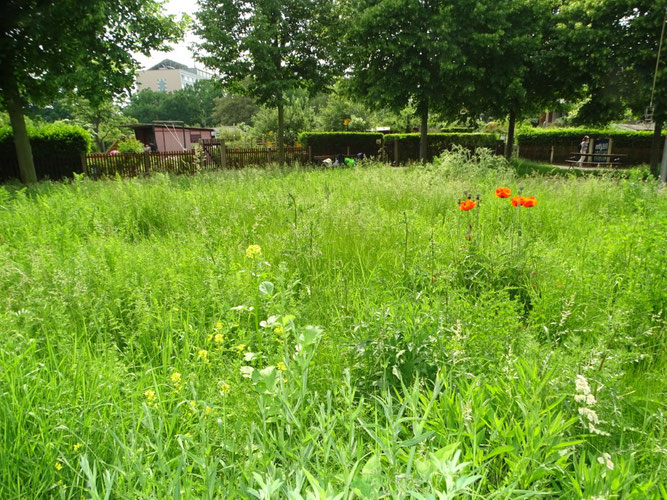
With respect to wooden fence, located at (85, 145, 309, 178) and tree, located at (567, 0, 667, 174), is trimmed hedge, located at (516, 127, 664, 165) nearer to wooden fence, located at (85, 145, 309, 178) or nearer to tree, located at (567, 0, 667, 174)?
tree, located at (567, 0, 667, 174)

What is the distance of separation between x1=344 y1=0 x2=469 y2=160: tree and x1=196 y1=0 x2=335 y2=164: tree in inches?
57.5

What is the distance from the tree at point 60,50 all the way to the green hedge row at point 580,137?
2561 cm

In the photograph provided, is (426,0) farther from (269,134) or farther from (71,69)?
(269,134)

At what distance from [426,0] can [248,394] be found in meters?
20.0

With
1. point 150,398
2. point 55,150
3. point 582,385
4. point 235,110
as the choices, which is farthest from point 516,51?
point 235,110

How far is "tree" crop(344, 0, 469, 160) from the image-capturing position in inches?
668

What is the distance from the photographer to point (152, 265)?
12.0 feet

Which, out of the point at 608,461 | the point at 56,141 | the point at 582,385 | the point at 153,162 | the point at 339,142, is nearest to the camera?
the point at 608,461

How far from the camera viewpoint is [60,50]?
1166 cm

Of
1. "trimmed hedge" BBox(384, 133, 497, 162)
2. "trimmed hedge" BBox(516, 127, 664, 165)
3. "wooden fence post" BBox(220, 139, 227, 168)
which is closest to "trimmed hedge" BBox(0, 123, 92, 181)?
"wooden fence post" BBox(220, 139, 227, 168)

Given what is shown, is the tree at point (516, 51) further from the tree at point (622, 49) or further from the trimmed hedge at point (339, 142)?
the trimmed hedge at point (339, 142)

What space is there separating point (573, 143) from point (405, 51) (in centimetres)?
1636

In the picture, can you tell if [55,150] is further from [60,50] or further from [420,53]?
[420,53]

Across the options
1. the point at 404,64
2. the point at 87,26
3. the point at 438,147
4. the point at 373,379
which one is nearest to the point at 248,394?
the point at 373,379
